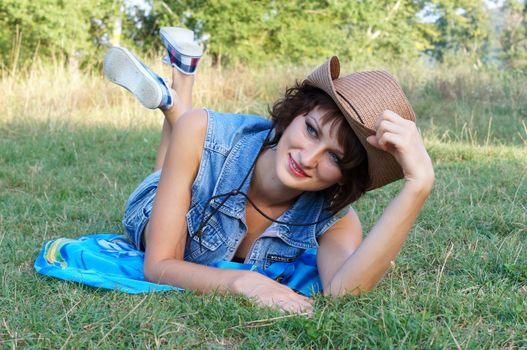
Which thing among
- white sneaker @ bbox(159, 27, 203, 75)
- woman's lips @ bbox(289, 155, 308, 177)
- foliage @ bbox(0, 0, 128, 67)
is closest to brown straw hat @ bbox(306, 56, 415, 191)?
woman's lips @ bbox(289, 155, 308, 177)

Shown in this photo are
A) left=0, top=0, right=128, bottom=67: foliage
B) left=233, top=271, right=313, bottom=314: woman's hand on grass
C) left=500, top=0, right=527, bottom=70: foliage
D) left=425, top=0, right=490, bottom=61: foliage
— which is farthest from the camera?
left=425, top=0, right=490, bottom=61: foliage

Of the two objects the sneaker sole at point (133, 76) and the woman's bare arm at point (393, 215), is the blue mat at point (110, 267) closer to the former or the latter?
the woman's bare arm at point (393, 215)

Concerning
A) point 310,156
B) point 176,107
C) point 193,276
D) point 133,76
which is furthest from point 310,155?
point 133,76

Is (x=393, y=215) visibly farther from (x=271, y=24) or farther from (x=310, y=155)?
(x=271, y=24)

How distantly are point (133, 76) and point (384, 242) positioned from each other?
2016mm

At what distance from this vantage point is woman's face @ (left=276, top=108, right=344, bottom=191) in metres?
2.52

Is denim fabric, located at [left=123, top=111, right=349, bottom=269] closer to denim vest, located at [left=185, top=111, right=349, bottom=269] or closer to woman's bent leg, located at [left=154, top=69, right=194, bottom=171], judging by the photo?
denim vest, located at [left=185, top=111, right=349, bottom=269]

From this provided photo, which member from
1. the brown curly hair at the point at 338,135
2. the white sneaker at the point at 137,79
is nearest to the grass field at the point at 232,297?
the brown curly hair at the point at 338,135

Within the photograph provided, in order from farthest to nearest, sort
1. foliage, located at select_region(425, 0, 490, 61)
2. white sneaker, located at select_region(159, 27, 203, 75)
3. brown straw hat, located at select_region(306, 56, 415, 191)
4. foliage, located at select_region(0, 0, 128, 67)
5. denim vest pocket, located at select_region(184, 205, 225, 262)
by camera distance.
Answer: foliage, located at select_region(425, 0, 490, 61), foliage, located at select_region(0, 0, 128, 67), white sneaker, located at select_region(159, 27, 203, 75), denim vest pocket, located at select_region(184, 205, 225, 262), brown straw hat, located at select_region(306, 56, 415, 191)

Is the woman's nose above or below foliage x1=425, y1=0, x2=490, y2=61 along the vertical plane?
above

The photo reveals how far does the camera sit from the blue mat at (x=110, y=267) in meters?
2.66

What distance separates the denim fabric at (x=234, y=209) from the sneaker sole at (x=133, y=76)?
2.67 ft

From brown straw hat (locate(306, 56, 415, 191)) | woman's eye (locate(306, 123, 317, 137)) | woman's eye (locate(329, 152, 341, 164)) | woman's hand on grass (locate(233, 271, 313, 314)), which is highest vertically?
brown straw hat (locate(306, 56, 415, 191))

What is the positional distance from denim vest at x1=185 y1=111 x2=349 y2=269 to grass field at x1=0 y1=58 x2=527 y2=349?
0.47 m
